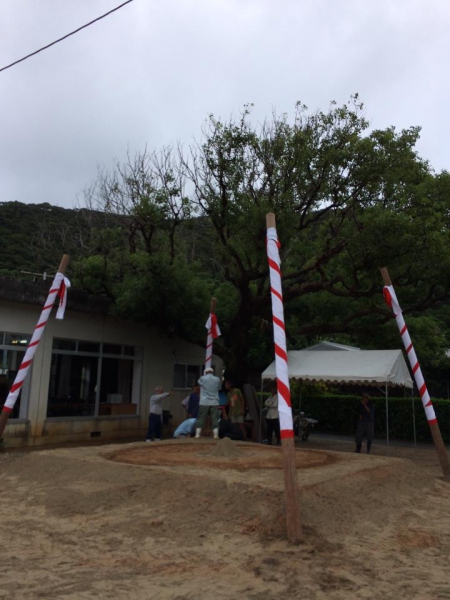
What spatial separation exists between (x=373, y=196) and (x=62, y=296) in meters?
8.81

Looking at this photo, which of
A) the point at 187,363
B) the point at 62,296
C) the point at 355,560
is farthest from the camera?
the point at 187,363

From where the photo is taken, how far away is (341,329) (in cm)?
1714

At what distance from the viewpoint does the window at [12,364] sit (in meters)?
14.1

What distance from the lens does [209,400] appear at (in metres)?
12.4

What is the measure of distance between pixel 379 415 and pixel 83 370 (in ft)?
37.6

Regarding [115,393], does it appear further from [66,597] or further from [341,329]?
[66,597]

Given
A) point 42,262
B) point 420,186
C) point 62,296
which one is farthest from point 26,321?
point 42,262

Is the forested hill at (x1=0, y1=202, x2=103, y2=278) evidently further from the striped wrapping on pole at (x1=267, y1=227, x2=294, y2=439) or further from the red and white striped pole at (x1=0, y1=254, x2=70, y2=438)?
the striped wrapping on pole at (x1=267, y1=227, x2=294, y2=439)

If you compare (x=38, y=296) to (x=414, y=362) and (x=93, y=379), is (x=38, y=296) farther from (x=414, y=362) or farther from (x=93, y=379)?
(x=414, y=362)

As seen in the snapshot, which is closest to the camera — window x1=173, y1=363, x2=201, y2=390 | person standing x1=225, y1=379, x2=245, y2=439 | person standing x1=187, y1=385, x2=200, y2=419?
person standing x1=225, y1=379, x2=245, y2=439

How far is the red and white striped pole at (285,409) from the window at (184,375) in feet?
44.6

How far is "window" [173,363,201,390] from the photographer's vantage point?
20.3 metres

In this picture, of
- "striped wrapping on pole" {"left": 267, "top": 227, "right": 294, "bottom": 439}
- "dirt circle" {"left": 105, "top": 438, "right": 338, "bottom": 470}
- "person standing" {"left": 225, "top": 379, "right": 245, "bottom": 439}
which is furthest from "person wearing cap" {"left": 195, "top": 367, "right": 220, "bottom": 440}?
"striped wrapping on pole" {"left": 267, "top": 227, "right": 294, "bottom": 439}

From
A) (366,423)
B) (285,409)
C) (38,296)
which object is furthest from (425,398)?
(38,296)
